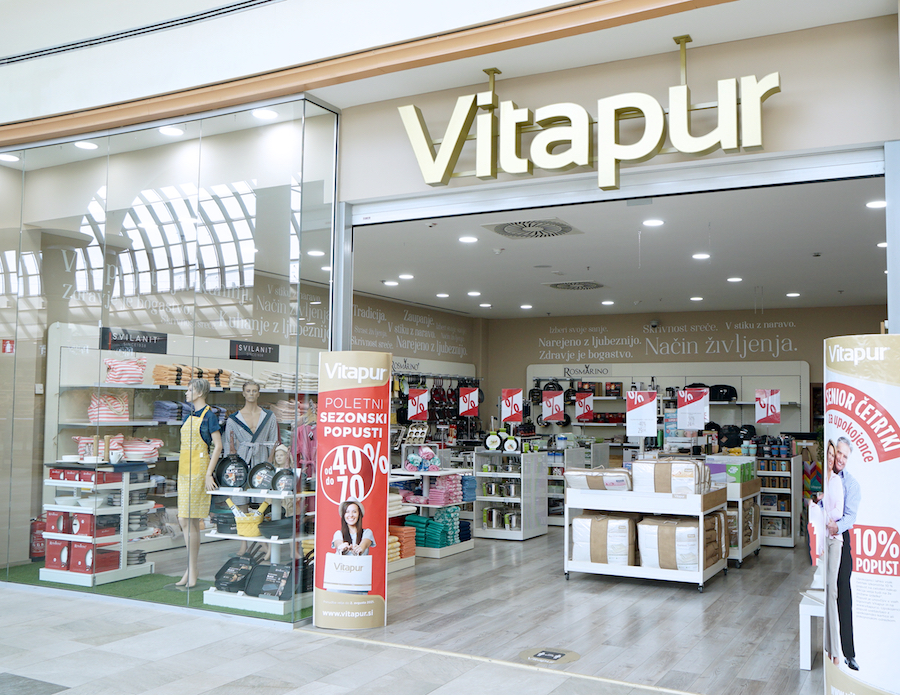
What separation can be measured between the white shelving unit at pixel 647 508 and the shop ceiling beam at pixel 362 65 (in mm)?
4065

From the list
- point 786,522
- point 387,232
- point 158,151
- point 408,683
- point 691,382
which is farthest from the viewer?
point 691,382

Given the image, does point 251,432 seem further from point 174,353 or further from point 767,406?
point 767,406

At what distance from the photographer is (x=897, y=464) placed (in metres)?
3.25

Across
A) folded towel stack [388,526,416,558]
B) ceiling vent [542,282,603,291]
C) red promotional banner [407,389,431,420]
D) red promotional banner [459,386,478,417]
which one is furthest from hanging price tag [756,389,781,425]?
folded towel stack [388,526,416,558]

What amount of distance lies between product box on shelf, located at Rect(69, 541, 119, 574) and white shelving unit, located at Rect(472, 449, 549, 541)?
4.26 m

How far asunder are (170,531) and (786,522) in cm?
681

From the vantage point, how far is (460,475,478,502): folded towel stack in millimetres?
8664

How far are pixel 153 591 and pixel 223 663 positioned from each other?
1.60 metres

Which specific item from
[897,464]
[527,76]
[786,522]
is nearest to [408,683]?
[897,464]

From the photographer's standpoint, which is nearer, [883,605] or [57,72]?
[883,605]

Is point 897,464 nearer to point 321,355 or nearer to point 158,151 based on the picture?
point 321,355

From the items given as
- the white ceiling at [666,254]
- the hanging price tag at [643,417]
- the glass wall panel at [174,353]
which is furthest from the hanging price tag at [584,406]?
the glass wall panel at [174,353]

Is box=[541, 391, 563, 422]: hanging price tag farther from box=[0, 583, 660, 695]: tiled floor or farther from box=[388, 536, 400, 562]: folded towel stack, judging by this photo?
box=[0, 583, 660, 695]: tiled floor

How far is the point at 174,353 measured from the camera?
227 inches
